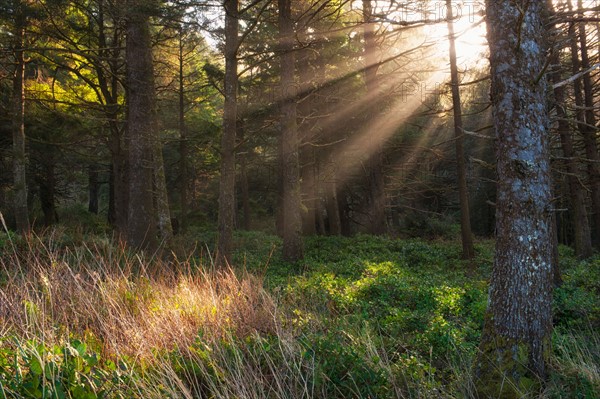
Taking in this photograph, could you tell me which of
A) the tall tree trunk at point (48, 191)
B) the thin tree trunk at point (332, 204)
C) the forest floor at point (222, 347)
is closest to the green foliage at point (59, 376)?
Result: the forest floor at point (222, 347)

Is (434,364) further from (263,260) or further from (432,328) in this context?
(263,260)

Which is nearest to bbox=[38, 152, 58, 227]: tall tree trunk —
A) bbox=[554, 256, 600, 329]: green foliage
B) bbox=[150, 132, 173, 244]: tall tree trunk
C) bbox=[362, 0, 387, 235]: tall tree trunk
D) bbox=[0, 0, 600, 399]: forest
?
bbox=[0, 0, 600, 399]: forest

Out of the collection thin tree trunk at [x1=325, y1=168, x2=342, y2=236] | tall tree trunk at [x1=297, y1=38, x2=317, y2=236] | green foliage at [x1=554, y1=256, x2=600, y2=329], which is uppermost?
tall tree trunk at [x1=297, y1=38, x2=317, y2=236]

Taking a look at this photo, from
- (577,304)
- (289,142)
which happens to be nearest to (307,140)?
(289,142)

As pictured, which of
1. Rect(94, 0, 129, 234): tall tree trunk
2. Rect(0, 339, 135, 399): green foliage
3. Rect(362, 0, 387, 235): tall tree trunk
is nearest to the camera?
Rect(0, 339, 135, 399): green foliage

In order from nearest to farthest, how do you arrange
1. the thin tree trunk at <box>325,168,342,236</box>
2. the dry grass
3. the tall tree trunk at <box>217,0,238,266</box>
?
1. the dry grass
2. the tall tree trunk at <box>217,0,238,266</box>
3. the thin tree trunk at <box>325,168,342,236</box>

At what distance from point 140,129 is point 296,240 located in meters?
5.59

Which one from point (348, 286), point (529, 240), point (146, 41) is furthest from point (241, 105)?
point (529, 240)

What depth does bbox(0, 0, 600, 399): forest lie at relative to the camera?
3154 mm

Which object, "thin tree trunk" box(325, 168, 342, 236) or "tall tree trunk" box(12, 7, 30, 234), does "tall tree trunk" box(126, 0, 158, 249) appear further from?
"thin tree trunk" box(325, 168, 342, 236)

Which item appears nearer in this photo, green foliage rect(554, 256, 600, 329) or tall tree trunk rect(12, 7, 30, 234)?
green foliage rect(554, 256, 600, 329)

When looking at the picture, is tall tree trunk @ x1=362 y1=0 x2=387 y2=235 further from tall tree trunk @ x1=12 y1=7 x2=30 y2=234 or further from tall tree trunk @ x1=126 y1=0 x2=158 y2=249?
tall tree trunk @ x1=12 y1=7 x2=30 y2=234

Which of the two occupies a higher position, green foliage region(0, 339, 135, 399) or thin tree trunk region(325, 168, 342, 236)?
thin tree trunk region(325, 168, 342, 236)

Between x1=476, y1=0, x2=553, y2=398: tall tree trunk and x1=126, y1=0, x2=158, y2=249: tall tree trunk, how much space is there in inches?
352
